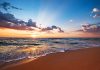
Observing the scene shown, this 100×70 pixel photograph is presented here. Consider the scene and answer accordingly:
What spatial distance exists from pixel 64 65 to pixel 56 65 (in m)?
0.29

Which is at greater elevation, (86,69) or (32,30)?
(32,30)

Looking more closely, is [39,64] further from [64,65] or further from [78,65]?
[78,65]

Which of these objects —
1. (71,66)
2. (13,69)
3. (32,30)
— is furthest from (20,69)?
(32,30)

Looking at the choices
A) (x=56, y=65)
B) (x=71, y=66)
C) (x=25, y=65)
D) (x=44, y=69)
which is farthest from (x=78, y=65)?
(x=25, y=65)

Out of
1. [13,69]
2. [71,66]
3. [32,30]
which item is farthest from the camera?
[32,30]

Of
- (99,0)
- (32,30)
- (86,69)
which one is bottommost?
(86,69)

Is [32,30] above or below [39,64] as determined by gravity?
above

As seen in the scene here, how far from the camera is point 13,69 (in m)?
5.05

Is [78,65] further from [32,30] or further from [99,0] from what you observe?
[99,0]

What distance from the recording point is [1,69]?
201 inches

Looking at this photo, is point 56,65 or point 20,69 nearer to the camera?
point 20,69

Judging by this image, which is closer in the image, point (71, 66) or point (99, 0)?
point (71, 66)

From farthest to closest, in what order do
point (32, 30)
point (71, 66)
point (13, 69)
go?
point (32, 30)
point (71, 66)
point (13, 69)

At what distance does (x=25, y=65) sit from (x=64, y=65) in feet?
4.58
